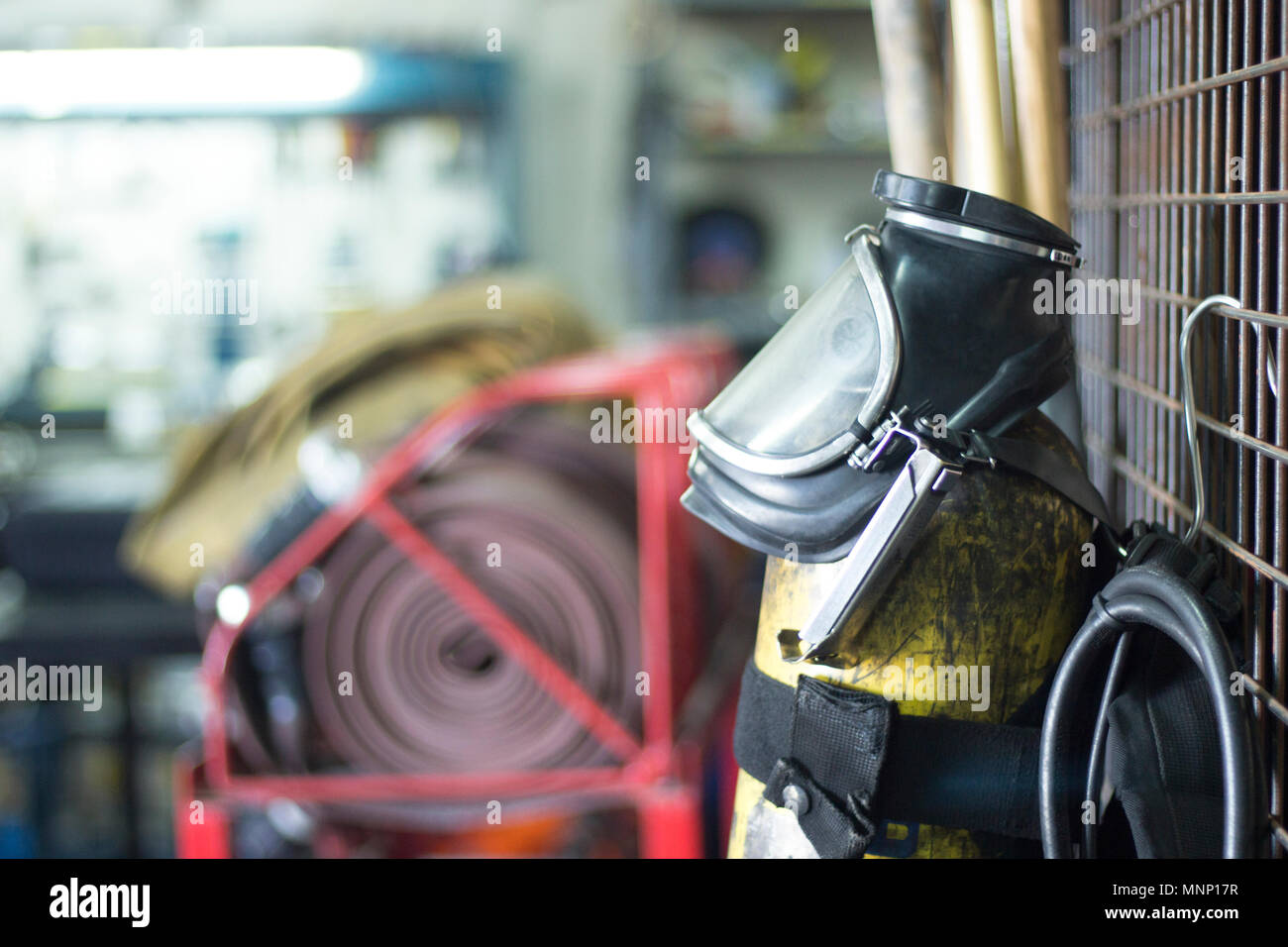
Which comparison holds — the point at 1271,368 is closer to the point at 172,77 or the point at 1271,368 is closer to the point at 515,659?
the point at 515,659

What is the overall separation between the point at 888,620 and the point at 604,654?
72cm

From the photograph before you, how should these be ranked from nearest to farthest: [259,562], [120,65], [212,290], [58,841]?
[259,562] → [58,841] → [120,65] → [212,290]

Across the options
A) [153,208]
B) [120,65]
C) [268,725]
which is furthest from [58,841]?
[120,65]

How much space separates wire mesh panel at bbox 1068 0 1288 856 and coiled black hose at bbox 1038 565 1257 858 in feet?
0.28

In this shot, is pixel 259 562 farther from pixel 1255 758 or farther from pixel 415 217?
pixel 415 217

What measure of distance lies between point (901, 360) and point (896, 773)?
0.20 meters

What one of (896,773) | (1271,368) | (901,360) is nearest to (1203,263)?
(1271,368)

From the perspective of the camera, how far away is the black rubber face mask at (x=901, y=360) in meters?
0.55

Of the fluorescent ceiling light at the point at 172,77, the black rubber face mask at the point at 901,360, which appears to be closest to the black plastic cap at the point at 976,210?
the black rubber face mask at the point at 901,360

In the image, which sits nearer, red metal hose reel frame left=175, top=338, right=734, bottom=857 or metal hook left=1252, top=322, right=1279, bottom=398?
metal hook left=1252, top=322, right=1279, bottom=398

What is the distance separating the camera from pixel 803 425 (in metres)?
Answer: 0.56

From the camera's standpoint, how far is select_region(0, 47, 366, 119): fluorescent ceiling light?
A: 120 inches

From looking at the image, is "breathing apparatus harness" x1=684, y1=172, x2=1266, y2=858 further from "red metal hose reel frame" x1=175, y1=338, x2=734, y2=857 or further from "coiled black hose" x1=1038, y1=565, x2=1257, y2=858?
"red metal hose reel frame" x1=175, y1=338, x2=734, y2=857

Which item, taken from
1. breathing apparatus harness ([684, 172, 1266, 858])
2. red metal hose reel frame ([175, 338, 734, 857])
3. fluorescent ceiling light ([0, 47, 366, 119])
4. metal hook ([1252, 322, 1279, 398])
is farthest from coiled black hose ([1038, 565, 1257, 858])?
fluorescent ceiling light ([0, 47, 366, 119])
